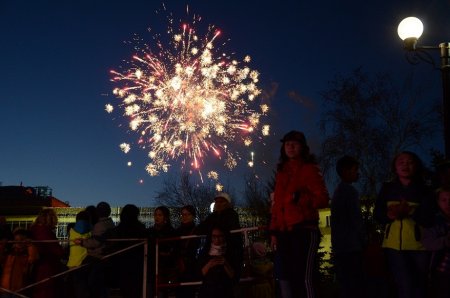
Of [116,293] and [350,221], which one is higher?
[350,221]

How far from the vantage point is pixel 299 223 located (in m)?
5.14

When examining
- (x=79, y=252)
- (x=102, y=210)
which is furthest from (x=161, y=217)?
(x=79, y=252)

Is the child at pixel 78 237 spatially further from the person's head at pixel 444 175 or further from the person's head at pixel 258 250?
the person's head at pixel 444 175

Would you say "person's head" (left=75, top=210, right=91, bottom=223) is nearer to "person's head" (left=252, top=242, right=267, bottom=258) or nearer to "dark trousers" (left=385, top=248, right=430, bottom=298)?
"person's head" (left=252, top=242, right=267, bottom=258)

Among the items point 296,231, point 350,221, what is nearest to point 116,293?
point 350,221

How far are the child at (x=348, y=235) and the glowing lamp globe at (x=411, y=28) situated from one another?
4.61 metres

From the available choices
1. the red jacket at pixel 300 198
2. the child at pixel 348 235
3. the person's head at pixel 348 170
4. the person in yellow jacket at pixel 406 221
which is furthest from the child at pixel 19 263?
the person in yellow jacket at pixel 406 221

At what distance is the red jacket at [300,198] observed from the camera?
511cm

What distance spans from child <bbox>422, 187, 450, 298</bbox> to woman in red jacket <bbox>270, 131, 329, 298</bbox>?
1121 mm

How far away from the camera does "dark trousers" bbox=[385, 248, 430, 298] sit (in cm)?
534

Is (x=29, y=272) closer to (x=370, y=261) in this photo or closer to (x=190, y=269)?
(x=190, y=269)

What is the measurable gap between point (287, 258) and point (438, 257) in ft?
4.89

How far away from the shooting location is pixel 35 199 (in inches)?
3853

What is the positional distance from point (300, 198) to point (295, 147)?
582 millimetres
